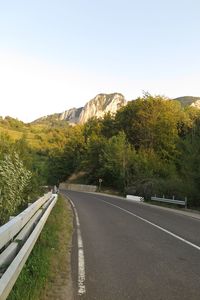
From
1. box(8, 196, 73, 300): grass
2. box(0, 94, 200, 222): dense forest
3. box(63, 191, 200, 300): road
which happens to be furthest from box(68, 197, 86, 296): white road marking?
box(0, 94, 200, 222): dense forest

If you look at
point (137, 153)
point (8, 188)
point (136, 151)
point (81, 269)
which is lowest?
point (81, 269)

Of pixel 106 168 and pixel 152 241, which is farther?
pixel 106 168

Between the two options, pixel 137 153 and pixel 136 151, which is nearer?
pixel 137 153

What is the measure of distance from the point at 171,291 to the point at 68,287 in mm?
1618

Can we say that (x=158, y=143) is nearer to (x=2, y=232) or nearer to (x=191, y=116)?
(x=191, y=116)

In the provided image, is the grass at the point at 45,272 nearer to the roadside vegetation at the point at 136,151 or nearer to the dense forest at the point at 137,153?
the dense forest at the point at 137,153

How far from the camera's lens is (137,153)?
77.9 m

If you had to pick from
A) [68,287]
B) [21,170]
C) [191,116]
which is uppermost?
[191,116]

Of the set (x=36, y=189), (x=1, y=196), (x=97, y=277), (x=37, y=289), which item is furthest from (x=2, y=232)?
(x=36, y=189)

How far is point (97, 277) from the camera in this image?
757 centimetres

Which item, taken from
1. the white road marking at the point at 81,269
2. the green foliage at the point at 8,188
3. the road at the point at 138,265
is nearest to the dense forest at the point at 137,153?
the green foliage at the point at 8,188

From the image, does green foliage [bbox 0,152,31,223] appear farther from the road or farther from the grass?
the road

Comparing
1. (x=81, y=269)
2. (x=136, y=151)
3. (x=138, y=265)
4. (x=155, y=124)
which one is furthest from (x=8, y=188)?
(x=155, y=124)

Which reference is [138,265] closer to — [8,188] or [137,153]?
[8,188]
